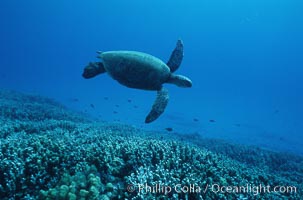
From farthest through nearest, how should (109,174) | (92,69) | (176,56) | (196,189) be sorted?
(176,56), (92,69), (109,174), (196,189)

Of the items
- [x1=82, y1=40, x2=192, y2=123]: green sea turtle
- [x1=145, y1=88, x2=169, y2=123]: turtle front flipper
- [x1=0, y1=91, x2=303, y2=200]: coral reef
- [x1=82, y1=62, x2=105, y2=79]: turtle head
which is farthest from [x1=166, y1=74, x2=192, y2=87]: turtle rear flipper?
[x1=0, y1=91, x2=303, y2=200]: coral reef

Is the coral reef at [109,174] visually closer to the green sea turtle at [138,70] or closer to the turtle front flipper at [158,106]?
the turtle front flipper at [158,106]

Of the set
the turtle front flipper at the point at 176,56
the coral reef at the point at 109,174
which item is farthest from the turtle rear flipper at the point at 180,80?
the coral reef at the point at 109,174

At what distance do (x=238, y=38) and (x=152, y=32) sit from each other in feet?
176

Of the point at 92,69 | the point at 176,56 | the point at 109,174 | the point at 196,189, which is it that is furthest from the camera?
the point at 176,56

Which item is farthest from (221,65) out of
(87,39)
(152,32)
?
(87,39)

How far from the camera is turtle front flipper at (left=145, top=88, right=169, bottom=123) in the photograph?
5.78m

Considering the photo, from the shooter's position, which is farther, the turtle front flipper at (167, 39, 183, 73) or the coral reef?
the turtle front flipper at (167, 39, 183, 73)

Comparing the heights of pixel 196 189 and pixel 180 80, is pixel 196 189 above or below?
below

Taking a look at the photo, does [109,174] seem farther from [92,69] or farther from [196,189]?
[92,69]

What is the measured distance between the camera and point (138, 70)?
6.04 metres

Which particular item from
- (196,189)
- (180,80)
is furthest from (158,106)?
(196,189)

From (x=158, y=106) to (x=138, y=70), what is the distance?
43.5 inches

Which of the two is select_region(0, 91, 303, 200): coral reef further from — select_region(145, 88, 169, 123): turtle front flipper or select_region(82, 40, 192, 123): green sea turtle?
select_region(82, 40, 192, 123): green sea turtle
